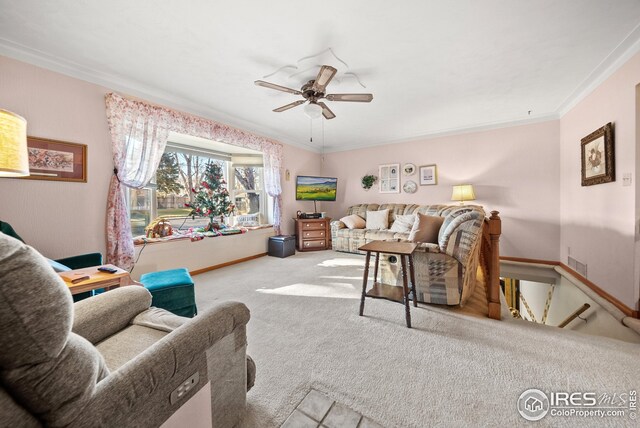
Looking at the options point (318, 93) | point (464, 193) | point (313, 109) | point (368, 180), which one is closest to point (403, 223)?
point (464, 193)

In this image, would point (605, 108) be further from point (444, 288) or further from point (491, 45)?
point (444, 288)

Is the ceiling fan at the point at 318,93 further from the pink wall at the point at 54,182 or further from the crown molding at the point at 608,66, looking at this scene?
the crown molding at the point at 608,66

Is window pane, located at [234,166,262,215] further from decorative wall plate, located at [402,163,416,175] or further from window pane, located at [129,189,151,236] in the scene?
decorative wall plate, located at [402,163,416,175]

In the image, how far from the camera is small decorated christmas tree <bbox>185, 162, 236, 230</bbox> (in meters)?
3.97

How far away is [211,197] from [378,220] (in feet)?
10.8

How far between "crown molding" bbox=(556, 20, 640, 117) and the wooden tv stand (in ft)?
14.3

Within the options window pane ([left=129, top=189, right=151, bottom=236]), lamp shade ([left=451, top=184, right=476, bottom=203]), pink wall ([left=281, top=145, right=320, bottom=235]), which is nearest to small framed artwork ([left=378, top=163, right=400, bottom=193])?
lamp shade ([left=451, top=184, right=476, bottom=203])

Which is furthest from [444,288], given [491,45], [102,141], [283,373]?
[102,141]

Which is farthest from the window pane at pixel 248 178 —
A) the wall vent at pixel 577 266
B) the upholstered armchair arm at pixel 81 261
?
the wall vent at pixel 577 266

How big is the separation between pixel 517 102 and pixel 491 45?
1.81 m

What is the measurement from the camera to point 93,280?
5.28ft

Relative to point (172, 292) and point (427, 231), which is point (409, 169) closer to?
point (427, 231)

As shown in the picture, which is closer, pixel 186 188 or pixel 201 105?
pixel 201 105

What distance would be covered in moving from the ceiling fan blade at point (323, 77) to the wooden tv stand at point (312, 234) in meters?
3.13
